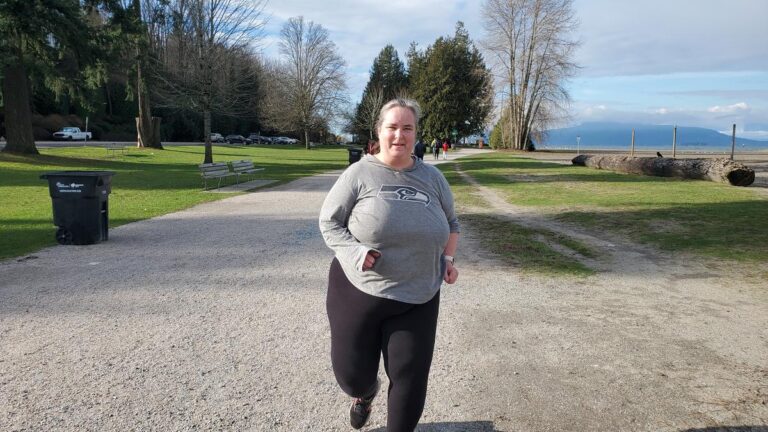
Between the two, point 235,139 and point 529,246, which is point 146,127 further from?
point 529,246

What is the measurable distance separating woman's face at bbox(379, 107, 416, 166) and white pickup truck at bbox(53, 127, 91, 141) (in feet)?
180

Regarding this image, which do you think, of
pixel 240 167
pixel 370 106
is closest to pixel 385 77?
pixel 370 106

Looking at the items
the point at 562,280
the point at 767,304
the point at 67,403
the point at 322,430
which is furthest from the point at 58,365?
the point at 767,304

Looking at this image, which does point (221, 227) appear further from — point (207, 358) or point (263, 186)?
point (263, 186)

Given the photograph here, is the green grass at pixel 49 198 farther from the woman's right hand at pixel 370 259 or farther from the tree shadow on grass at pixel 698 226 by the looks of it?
the tree shadow on grass at pixel 698 226

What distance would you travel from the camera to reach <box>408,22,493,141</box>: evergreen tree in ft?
201

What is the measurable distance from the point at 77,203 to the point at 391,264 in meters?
7.14

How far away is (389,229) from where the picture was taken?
2.56 meters

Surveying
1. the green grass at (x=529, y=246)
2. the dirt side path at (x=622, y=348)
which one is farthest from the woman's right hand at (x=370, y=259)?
the green grass at (x=529, y=246)

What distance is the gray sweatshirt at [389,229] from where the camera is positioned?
101 inches

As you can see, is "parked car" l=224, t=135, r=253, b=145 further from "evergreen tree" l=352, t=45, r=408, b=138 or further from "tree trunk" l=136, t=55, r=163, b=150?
"tree trunk" l=136, t=55, r=163, b=150

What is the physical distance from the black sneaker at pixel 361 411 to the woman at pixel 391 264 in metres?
0.24

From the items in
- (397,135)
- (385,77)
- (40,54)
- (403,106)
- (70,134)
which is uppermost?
(385,77)

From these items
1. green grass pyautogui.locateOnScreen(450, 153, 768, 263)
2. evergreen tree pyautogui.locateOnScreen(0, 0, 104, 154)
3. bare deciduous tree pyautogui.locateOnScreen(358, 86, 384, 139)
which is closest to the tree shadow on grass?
green grass pyautogui.locateOnScreen(450, 153, 768, 263)
